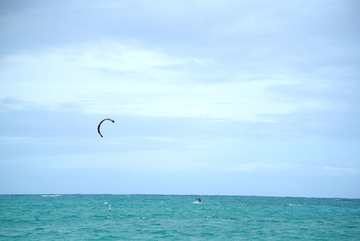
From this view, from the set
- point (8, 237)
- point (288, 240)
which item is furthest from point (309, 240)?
point (8, 237)

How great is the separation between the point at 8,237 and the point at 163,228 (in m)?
14.5

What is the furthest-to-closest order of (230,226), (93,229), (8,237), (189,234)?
(230,226), (93,229), (189,234), (8,237)

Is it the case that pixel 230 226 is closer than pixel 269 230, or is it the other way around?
pixel 269 230

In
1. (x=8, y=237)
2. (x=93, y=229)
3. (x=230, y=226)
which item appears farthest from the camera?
(x=230, y=226)

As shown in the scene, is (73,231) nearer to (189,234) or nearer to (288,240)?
(189,234)

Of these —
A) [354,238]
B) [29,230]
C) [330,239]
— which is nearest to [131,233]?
[29,230]

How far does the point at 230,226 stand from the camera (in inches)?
1513

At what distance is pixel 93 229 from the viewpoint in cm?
3494

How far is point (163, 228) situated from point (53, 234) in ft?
35.5

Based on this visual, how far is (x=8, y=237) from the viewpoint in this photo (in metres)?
30.0

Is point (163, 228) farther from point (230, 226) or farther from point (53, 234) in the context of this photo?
point (53, 234)

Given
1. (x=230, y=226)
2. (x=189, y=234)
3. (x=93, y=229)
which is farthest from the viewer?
(x=230, y=226)

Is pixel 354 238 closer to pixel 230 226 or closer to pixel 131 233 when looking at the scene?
pixel 230 226

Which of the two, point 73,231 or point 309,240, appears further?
point 73,231
